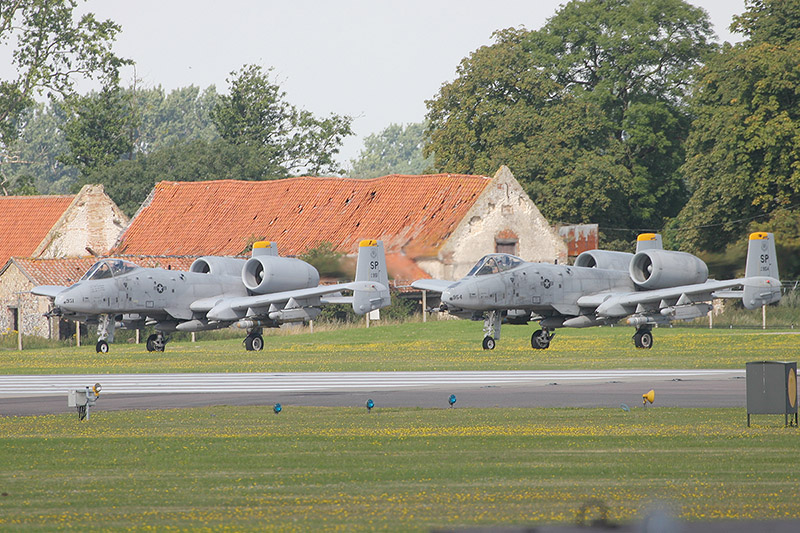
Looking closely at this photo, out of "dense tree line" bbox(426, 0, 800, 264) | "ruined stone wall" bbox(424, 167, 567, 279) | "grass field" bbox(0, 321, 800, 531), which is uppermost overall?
"dense tree line" bbox(426, 0, 800, 264)

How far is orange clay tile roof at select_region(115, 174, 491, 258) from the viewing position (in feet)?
205

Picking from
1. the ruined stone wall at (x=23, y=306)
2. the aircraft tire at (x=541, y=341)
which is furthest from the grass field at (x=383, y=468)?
the ruined stone wall at (x=23, y=306)

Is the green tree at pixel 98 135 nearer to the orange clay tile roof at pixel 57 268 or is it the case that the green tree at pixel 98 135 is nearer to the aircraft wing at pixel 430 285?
the orange clay tile roof at pixel 57 268

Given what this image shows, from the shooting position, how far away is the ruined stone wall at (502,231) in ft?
198

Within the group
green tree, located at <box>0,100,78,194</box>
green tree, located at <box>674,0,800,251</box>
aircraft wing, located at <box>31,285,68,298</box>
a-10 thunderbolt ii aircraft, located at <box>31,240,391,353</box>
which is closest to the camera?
a-10 thunderbolt ii aircraft, located at <box>31,240,391,353</box>

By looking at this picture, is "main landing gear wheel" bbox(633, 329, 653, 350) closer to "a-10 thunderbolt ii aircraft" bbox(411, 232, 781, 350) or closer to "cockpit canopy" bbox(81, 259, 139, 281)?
"a-10 thunderbolt ii aircraft" bbox(411, 232, 781, 350)

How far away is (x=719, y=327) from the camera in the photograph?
52.5 metres

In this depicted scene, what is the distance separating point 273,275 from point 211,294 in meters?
2.38

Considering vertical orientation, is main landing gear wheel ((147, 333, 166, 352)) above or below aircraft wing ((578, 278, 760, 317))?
below

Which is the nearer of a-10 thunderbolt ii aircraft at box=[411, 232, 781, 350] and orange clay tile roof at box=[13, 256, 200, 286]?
a-10 thunderbolt ii aircraft at box=[411, 232, 781, 350]

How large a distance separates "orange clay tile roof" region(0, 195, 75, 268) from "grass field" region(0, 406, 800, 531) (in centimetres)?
5547

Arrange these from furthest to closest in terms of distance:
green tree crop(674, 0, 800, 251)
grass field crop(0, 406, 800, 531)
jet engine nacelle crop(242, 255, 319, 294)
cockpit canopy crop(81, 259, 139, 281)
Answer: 1. green tree crop(674, 0, 800, 251)
2. jet engine nacelle crop(242, 255, 319, 294)
3. cockpit canopy crop(81, 259, 139, 281)
4. grass field crop(0, 406, 800, 531)

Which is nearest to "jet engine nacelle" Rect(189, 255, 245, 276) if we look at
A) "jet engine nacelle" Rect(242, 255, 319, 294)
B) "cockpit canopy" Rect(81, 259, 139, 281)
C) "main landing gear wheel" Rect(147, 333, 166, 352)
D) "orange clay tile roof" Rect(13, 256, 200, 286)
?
"jet engine nacelle" Rect(242, 255, 319, 294)

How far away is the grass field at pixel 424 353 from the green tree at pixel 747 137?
13.0 m
